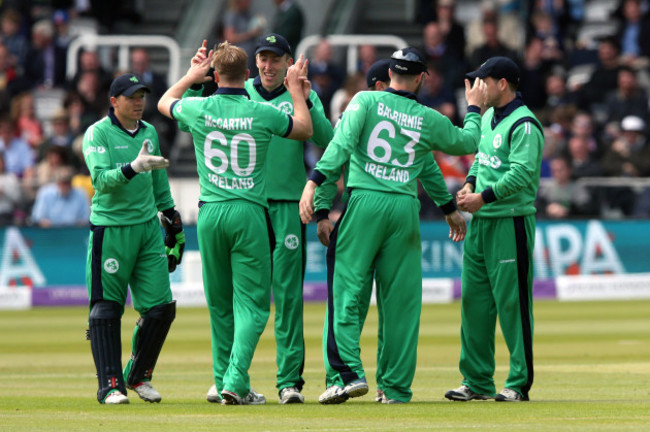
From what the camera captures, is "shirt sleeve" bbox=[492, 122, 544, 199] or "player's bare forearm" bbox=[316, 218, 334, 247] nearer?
"player's bare forearm" bbox=[316, 218, 334, 247]

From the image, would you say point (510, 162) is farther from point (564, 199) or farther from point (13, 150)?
point (13, 150)

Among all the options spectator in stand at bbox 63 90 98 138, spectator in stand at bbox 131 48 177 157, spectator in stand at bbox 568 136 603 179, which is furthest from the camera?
spectator in stand at bbox 63 90 98 138

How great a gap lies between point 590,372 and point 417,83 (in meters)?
3.79

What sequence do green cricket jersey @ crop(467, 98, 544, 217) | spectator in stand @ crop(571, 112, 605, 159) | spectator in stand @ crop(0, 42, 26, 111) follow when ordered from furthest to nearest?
spectator in stand @ crop(0, 42, 26, 111), spectator in stand @ crop(571, 112, 605, 159), green cricket jersey @ crop(467, 98, 544, 217)

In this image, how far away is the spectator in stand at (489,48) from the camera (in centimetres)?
2445

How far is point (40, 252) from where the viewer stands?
821 inches

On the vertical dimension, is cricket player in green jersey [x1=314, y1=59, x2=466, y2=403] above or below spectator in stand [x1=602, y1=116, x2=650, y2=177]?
below

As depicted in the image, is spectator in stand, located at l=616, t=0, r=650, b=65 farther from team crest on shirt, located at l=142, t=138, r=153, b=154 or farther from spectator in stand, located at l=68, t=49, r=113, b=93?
team crest on shirt, located at l=142, t=138, r=153, b=154

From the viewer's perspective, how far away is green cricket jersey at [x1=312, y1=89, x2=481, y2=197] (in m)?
9.39

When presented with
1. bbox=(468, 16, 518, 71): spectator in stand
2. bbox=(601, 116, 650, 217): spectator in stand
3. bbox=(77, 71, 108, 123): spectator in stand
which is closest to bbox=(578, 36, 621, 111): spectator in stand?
bbox=(601, 116, 650, 217): spectator in stand

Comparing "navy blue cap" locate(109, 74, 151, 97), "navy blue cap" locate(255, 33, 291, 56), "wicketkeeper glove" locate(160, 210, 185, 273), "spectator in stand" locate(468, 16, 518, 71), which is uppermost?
"spectator in stand" locate(468, 16, 518, 71)

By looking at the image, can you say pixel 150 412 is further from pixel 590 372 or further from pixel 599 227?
pixel 599 227

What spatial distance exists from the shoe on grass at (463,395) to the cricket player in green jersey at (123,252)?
6.77 feet

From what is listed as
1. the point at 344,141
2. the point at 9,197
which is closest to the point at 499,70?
the point at 344,141
